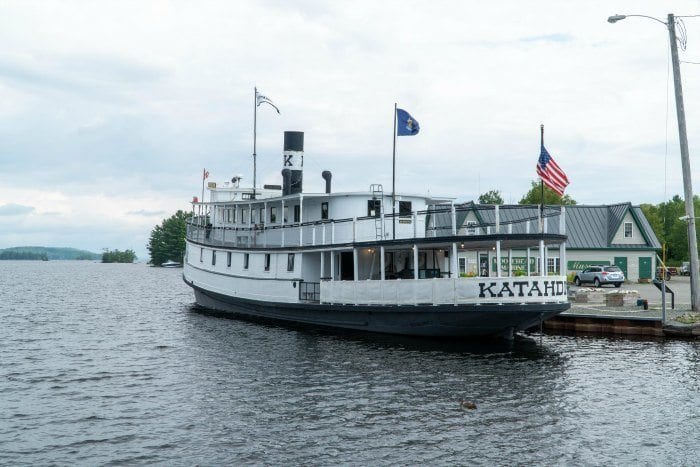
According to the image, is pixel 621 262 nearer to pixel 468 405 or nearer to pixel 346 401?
pixel 468 405

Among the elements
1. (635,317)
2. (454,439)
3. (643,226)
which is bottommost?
(454,439)

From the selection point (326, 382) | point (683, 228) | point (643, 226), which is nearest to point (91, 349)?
point (326, 382)

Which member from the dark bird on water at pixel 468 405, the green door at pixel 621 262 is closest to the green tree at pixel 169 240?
the green door at pixel 621 262

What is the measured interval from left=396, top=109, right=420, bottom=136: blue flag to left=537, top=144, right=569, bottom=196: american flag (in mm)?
6083

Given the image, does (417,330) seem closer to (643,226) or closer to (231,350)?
(231,350)

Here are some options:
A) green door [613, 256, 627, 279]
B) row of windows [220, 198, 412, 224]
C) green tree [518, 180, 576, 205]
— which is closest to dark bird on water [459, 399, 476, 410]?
row of windows [220, 198, 412, 224]

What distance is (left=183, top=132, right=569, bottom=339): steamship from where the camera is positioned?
25156 mm

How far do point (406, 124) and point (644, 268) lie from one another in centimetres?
3788

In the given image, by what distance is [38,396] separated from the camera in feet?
64.0

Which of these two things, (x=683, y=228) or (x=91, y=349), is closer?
(x=91, y=349)

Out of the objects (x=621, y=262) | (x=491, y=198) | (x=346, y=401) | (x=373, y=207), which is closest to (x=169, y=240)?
(x=491, y=198)

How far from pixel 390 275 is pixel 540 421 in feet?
46.2

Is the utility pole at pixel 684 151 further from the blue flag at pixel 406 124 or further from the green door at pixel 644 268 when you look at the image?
the green door at pixel 644 268

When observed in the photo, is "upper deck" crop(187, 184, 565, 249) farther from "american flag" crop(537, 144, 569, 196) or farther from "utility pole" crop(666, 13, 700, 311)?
"utility pole" crop(666, 13, 700, 311)
